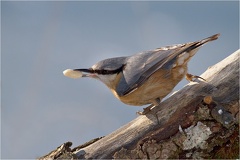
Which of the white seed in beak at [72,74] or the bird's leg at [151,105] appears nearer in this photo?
the bird's leg at [151,105]

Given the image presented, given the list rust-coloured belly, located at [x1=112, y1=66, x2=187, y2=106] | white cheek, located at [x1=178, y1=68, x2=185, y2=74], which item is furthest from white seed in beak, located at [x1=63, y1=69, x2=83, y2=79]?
white cheek, located at [x1=178, y1=68, x2=185, y2=74]

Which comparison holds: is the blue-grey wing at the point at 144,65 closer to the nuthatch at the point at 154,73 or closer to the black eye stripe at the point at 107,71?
the nuthatch at the point at 154,73

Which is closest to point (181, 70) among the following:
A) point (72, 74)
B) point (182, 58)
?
point (182, 58)

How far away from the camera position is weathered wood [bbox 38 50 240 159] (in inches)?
112

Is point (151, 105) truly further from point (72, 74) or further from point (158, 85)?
point (72, 74)

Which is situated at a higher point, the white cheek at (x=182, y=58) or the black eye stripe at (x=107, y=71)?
the black eye stripe at (x=107, y=71)

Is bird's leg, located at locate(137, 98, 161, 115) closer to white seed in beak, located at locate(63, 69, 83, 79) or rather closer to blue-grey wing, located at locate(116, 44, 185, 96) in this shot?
blue-grey wing, located at locate(116, 44, 185, 96)

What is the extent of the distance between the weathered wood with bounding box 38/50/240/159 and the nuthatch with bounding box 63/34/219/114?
285mm

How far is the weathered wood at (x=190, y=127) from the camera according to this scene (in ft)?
9.30

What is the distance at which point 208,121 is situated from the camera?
2865mm

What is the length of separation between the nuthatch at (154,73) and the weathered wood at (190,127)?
11.2 inches

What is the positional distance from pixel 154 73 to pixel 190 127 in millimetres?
716

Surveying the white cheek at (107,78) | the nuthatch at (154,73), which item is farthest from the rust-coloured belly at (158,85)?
the white cheek at (107,78)

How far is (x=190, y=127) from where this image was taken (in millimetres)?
2896
